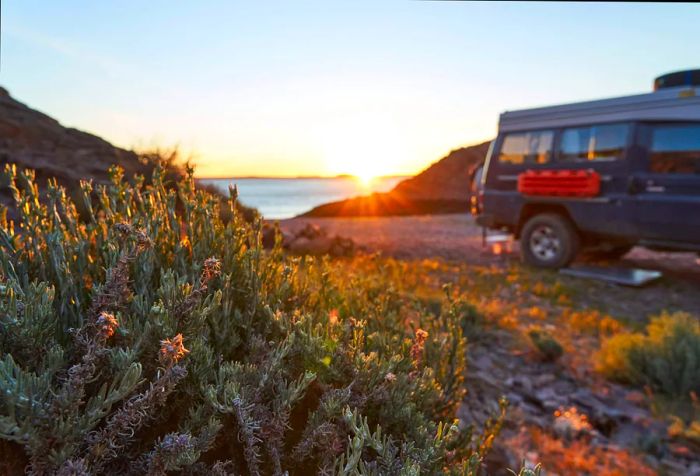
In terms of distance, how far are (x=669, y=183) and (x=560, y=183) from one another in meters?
1.69

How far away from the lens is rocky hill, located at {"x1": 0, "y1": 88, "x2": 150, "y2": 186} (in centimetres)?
816

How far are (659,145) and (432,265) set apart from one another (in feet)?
12.7

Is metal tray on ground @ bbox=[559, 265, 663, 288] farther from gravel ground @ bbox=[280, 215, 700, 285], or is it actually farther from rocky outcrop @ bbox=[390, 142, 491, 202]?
rocky outcrop @ bbox=[390, 142, 491, 202]

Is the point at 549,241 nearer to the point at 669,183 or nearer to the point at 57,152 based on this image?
the point at 669,183

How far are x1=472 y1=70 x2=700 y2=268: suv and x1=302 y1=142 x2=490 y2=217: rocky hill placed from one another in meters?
11.8

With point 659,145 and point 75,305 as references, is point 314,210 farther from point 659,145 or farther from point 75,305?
point 75,305

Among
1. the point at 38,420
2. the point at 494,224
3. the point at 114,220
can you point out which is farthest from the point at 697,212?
the point at 38,420

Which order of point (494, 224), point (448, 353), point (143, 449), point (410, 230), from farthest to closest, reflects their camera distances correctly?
point (410, 230) → point (494, 224) → point (448, 353) → point (143, 449)

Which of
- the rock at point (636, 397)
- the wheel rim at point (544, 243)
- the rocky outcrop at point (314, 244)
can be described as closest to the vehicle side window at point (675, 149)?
the wheel rim at point (544, 243)

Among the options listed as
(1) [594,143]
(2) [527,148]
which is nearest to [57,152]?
(2) [527,148]

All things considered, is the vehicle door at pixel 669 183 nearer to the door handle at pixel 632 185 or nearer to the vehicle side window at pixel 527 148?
the door handle at pixel 632 185

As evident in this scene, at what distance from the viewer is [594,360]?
460cm

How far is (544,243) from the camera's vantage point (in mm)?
9117

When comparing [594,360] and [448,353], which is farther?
[594,360]
